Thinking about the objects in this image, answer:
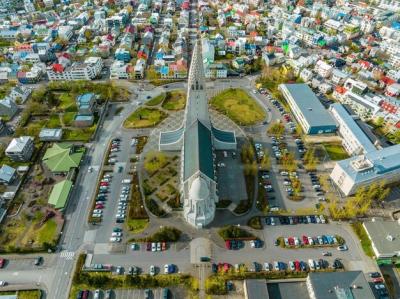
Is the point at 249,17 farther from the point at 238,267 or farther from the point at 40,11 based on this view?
the point at 238,267

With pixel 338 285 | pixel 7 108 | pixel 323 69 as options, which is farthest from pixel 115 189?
pixel 323 69

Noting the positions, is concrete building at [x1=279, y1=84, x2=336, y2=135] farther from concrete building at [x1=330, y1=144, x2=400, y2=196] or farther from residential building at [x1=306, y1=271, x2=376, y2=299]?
residential building at [x1=306, y1=271, x2=376, y2=299]

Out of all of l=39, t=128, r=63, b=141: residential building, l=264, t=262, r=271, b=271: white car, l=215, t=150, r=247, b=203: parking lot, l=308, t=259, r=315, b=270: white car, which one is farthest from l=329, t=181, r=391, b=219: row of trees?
l=39, t=128, r=63, b=141: residential building

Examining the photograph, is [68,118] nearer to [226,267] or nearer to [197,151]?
[197,151]

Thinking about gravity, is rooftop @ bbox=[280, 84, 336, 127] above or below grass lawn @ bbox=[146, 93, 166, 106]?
below

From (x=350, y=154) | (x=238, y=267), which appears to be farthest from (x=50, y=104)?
(x=350, y=154)
